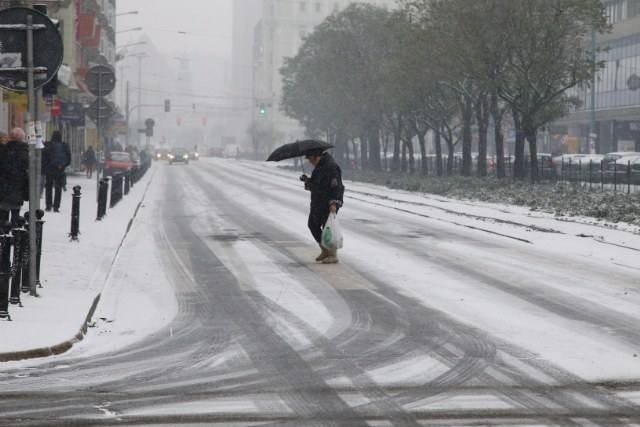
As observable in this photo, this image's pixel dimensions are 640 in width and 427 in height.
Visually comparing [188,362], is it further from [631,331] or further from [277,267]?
[277,267]

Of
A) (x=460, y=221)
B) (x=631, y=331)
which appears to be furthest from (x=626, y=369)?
(x=460, y=221)

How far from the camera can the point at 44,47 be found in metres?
11.9

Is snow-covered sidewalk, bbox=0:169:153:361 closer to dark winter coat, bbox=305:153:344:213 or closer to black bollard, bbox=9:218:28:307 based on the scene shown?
black bollard, bbox=9:218:28:307

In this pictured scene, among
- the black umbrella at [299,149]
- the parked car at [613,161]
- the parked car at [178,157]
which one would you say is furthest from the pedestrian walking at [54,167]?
the parked car at [178,157]

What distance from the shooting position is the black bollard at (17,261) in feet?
37.2

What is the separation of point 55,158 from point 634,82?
58.6 metres

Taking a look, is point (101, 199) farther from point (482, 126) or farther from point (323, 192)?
point (482, 126)

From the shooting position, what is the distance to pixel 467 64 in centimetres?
4962

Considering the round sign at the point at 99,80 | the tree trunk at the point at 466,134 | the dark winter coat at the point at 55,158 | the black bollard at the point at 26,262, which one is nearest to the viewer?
the black bollard at the point at 26,262

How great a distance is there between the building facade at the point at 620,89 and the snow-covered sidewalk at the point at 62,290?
2453 inches

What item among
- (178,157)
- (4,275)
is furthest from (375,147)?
(4,275)

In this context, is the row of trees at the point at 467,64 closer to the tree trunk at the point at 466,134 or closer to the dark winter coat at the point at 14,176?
the tree trunk at the point at 466,134

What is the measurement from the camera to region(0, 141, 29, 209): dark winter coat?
1585 cm

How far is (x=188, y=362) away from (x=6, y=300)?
2.37 metres
